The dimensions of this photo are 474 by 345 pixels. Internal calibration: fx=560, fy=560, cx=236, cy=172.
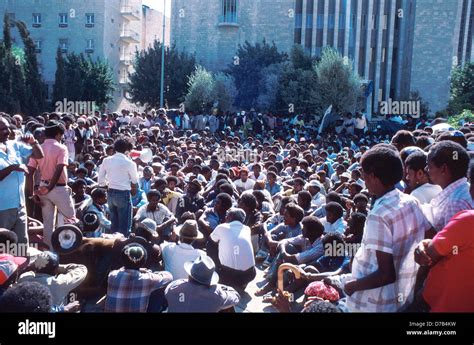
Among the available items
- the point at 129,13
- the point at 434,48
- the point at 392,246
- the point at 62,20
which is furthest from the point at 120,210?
the point at 129,13

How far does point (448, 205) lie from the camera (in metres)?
3.34

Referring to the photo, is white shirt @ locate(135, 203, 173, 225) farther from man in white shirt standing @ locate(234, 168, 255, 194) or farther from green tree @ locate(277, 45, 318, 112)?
green tree @ locate(277, 45, 318, 112)

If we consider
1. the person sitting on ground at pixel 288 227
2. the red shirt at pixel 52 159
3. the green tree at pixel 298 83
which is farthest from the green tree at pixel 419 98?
the red shirt at pixel 52 159

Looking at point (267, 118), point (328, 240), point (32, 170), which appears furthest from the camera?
point (267, 118)

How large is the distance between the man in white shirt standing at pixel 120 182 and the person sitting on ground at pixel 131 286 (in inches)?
93.8

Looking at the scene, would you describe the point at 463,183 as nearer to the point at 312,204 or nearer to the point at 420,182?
the point at 420,182

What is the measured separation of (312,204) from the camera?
8297 millimetres

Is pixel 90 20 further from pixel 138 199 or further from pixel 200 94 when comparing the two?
pixel 138 199

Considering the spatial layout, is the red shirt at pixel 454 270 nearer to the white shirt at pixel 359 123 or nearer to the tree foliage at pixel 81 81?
the white shirt at pixel 359 123

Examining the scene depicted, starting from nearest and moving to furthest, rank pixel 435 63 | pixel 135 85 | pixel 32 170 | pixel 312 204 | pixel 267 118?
pixel 32 170, pixel 312 204, pixel 267 118, pixel 135 85, pixel 435 63

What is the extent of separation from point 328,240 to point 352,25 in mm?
36423

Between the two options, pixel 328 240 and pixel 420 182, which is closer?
pixel 420 182

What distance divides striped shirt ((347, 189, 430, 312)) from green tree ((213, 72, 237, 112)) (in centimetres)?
2810

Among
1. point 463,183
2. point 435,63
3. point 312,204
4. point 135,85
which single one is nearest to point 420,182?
point 463,183
